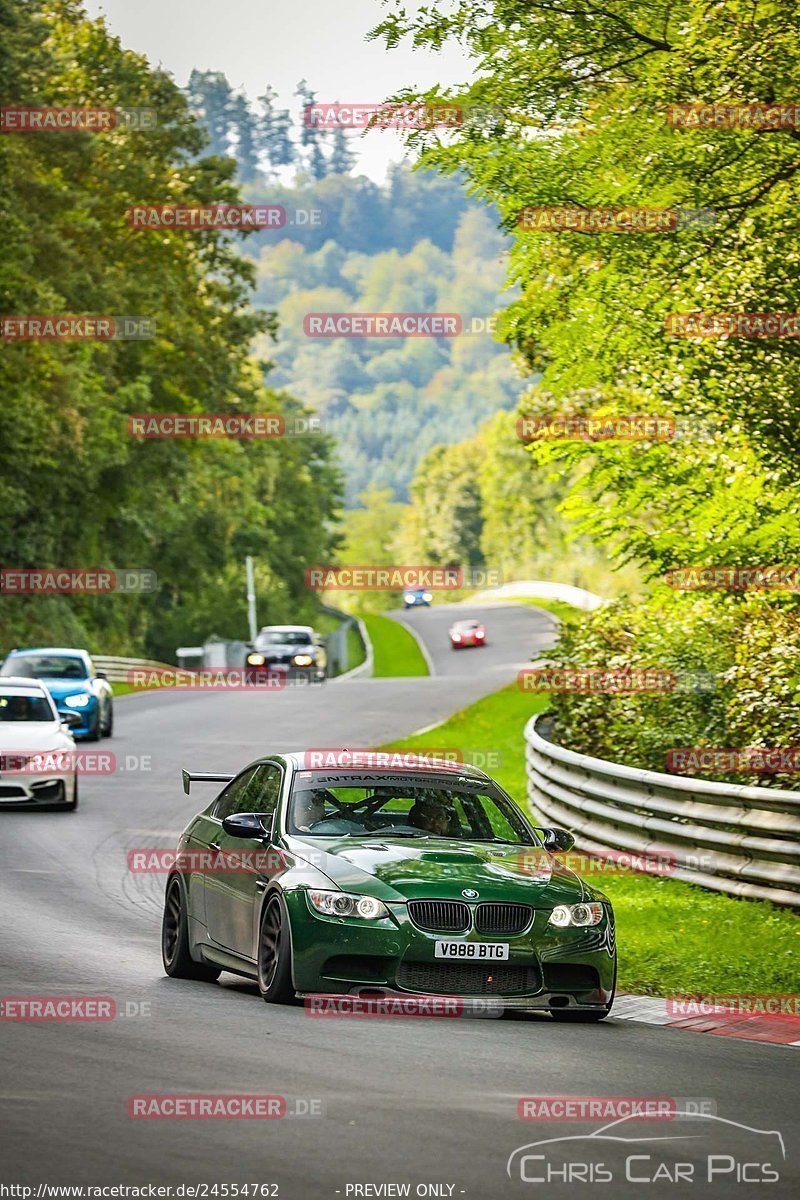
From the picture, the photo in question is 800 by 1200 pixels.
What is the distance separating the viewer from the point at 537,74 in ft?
55.0

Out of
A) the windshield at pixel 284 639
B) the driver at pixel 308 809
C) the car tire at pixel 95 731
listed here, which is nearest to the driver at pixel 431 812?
the driver at pixel 308 809

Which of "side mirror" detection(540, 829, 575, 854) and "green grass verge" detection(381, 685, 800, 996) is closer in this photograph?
"side mirror" detection(540, 829, 575, 854)

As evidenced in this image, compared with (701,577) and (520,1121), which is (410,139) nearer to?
(701,577)

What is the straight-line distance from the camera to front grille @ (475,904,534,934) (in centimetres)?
961

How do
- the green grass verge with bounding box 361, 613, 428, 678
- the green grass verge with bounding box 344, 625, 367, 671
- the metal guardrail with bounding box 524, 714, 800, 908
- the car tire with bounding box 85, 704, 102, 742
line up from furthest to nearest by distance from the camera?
the green grass verge with bounding box 344, 625, 367, 671 → the green grass verge with bounding box 361, 613, 428, 678 → the car tire with bounding box 85, 704, 102, 742 → the metal guardrail with bounding box 524, 714, 800, 908

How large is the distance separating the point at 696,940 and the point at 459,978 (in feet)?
11.8

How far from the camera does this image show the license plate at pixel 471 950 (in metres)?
9.48

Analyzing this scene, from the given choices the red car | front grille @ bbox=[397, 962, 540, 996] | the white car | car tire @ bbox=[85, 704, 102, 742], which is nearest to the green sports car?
front grille @ bbox=[397, 962, 540, 996]

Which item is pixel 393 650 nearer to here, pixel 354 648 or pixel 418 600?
pixel 354 648

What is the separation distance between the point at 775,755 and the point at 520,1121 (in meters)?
9.39

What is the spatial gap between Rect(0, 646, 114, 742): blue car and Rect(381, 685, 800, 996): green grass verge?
17292mm

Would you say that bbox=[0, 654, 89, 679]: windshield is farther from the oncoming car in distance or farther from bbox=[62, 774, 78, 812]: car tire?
the oncoming car in distance

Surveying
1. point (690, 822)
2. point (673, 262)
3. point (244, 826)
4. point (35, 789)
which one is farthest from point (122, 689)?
point (244, 826)

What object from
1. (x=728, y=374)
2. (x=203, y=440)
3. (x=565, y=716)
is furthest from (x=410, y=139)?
(x=203, y=440)
